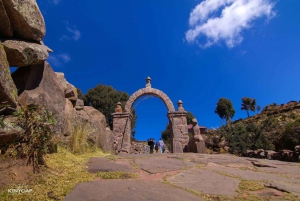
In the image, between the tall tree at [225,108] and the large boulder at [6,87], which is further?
the tall tree at [225,108]

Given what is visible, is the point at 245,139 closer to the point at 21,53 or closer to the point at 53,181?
the point at 53,181

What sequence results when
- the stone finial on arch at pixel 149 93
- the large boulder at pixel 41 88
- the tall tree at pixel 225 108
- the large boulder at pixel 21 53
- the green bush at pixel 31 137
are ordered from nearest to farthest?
the green bush at pixel 31 137
the large boulder at pixel 21 53
the large boulder at pixel 41 88
the stone finial on arch at pixel 149 93
the tall tree at pixel 225 108

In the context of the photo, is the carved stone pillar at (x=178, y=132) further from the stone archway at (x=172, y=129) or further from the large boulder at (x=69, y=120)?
the large boulder at (x=69, y=120)

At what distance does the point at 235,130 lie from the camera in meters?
11.8

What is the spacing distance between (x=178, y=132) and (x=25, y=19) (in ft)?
27.1

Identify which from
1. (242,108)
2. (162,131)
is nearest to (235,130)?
(162,131)

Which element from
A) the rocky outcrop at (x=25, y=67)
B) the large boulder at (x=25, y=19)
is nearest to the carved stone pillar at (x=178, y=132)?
the rocky outcrop at (x=25, y=67)

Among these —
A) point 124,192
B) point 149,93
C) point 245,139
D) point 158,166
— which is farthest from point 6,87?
point 245,139

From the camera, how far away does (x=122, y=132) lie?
982cm

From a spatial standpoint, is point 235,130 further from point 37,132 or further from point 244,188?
point 37,132

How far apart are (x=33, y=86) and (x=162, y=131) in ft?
118

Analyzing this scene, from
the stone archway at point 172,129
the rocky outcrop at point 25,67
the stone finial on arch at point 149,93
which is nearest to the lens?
the rocky outcrop at point 25,67

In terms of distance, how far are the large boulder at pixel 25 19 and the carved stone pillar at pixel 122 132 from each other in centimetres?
704

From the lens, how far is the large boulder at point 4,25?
7.56 feet
